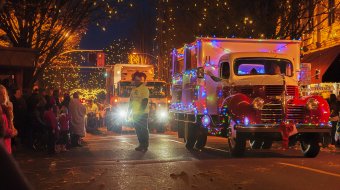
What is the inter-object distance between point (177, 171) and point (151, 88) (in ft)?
55.0

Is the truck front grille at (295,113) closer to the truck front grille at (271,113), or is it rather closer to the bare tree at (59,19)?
the truck front grille at (271,113)

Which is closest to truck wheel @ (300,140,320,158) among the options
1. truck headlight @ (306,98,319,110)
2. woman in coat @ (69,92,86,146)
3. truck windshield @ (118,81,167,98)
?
truck headlight @ (306,98,319,110)

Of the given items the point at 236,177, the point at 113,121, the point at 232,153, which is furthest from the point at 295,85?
the point at 113,121

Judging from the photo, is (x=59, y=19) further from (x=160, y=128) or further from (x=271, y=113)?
(x=271, y=113)

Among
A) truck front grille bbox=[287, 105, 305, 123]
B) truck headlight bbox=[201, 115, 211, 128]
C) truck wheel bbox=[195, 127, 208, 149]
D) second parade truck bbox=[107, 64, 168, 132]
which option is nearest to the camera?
truck front grille bbox=[287, 105, 305, 123]

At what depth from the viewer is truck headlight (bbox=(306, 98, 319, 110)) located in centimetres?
1135

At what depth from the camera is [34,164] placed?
1065 centimetres

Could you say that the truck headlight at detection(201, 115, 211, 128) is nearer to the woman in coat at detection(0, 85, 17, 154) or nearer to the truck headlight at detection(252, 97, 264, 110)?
the truck headlight at detection(252, 97, 264, 110)

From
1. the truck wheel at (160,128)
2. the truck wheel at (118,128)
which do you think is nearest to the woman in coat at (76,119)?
the truck wheel at (118,128)

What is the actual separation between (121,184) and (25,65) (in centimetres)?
921

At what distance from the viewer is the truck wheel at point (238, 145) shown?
11.4m

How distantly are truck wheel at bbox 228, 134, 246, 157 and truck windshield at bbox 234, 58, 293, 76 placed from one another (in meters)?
2.09

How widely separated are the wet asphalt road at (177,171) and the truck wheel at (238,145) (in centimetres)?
33

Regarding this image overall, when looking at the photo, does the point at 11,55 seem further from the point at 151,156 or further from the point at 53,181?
the point at 53,181
